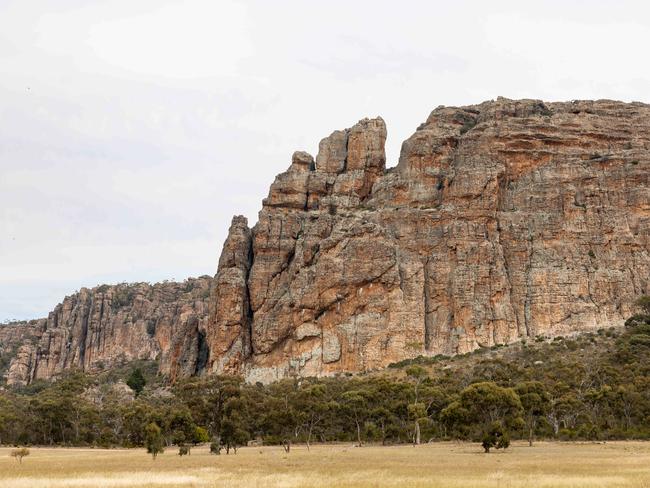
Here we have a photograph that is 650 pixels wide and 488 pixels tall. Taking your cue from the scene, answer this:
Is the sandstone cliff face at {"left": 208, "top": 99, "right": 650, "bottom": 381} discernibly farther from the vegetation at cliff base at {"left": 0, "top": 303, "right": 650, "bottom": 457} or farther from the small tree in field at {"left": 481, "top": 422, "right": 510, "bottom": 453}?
the small tree in field at {"left": 481, "top": 422, "right": 510, "bottom": 453}

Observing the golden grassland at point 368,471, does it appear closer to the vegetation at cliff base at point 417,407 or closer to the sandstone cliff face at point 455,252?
the vegetation at cliff base at point 417,407

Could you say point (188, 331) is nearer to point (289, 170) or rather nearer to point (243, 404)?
point (289, 170)

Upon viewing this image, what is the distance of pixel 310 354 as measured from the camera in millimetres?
116500

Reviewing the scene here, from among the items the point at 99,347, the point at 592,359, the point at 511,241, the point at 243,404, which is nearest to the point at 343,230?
the point at 511,241

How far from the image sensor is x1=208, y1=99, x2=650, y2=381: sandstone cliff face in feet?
381

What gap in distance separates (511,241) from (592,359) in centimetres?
2902

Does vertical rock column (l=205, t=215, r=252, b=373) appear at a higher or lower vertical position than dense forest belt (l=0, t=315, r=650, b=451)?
higher

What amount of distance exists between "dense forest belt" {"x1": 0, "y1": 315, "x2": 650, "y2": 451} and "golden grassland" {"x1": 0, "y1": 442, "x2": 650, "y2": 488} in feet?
42.5

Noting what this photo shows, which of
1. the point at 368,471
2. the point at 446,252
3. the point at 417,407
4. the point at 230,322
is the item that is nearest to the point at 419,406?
the point at 417,407

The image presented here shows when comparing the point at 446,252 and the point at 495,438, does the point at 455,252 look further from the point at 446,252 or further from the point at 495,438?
the point at 495,438

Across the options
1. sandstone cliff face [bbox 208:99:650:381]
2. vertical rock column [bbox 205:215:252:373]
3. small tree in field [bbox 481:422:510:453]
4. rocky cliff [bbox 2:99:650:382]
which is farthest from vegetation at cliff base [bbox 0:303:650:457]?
vertical rock column [bbox 205:215:252:373]

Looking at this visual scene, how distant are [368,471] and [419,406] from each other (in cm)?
3173

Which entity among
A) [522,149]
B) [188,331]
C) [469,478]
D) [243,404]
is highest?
[522,149]

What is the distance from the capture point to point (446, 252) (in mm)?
121312
